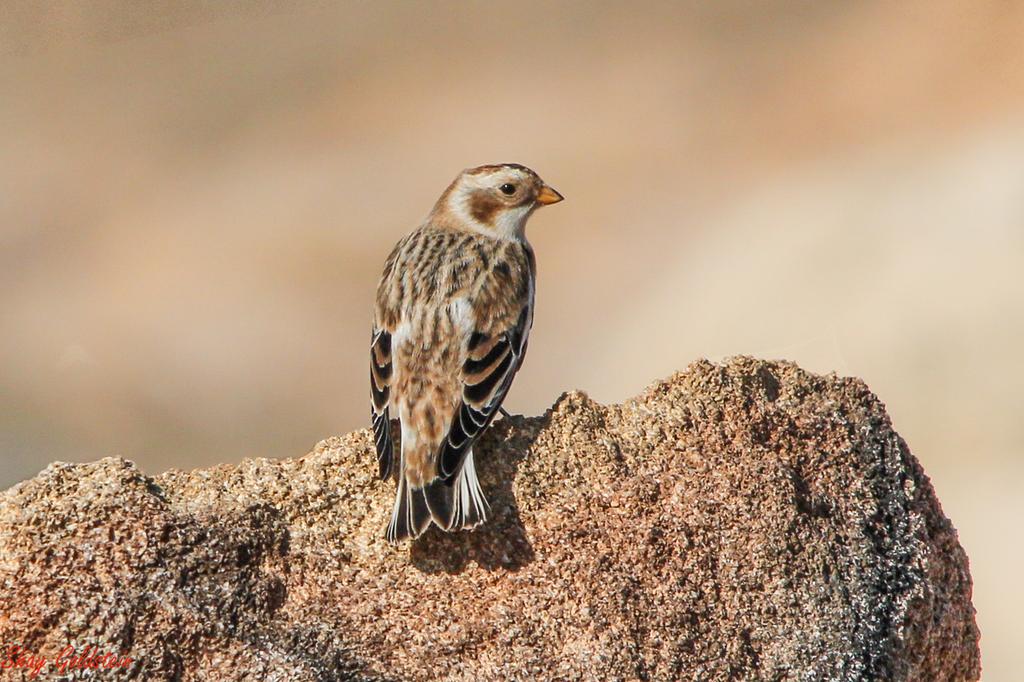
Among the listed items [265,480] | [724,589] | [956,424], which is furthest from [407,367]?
[956,424]

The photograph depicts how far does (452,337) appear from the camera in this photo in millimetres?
4859

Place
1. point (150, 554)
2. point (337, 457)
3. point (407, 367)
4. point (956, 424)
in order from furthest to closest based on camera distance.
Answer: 1. point (956, 424)
2. point (407, 367)
3. point (337, 457)
4. point (150, 554)

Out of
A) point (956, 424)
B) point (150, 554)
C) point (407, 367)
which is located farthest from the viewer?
point (956, 424)

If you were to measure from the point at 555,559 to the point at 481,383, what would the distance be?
841 mm

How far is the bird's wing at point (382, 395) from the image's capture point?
4.23 metres

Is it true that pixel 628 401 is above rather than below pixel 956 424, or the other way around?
below

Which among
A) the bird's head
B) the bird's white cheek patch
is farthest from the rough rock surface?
the bird's head

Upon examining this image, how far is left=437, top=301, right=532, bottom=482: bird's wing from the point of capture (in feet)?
14.1

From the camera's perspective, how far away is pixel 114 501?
3.87 meters

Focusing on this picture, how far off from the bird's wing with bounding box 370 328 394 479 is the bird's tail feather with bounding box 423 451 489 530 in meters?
0.25

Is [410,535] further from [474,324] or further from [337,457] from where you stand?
[474,324]

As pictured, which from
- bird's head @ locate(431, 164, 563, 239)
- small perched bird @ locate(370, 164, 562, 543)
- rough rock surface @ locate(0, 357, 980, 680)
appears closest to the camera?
rough rock surface @ locate(0, 357, 980, 680)

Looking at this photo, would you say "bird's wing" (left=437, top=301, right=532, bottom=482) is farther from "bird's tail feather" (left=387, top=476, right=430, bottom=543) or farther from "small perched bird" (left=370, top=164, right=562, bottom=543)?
"bird's tail feather" (left=387, top=476, right=430, bottom=543)

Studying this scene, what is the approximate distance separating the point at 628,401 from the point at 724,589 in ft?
2.37
